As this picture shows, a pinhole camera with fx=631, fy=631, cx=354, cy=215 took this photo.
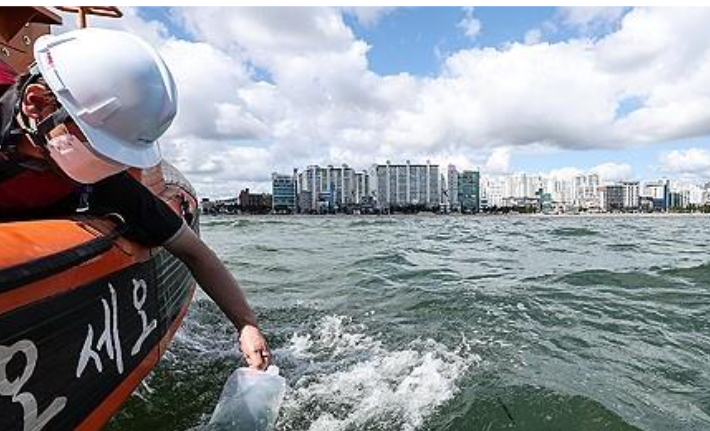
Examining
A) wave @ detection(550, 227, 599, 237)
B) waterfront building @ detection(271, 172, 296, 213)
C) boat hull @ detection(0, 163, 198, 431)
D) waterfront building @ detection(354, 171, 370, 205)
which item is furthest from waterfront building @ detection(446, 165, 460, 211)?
boat hull @ detection(0, 163, 198, 431)

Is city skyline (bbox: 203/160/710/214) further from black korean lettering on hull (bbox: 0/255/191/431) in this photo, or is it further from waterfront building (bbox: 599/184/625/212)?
black korean lettering on hull (bbox: 0/255/191/431)

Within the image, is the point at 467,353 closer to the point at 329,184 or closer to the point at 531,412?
the point at 531,412

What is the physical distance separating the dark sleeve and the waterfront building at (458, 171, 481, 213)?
147m

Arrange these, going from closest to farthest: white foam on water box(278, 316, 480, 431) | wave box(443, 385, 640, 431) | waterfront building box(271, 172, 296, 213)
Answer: wave box(443, 385, 640, 431)
white foam on water box(278, 316, 480, 431)
waterfront building box(271, 172, 296, 213)

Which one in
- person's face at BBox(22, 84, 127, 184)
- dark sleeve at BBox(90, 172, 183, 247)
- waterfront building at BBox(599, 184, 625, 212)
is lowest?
waterfront building at BBox(599, 184, 625, 212)

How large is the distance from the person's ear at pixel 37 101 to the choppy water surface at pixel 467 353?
2.02 metres

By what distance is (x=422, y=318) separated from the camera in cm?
595

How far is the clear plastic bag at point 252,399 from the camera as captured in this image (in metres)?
2.22

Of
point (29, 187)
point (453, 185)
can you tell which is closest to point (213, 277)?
point (29, 187)

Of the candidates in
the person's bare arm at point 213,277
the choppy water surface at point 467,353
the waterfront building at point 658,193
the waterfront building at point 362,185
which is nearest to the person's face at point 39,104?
the person's bare arm at point 213,277

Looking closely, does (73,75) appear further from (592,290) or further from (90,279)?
(592,290)

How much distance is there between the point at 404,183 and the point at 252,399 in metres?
149

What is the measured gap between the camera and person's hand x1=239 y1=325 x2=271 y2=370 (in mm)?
2438

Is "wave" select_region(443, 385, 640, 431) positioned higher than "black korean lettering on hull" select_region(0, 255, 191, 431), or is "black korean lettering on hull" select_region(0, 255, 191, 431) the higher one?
"black korean lettering on hull" select_region(0, 255, 191, 431)
